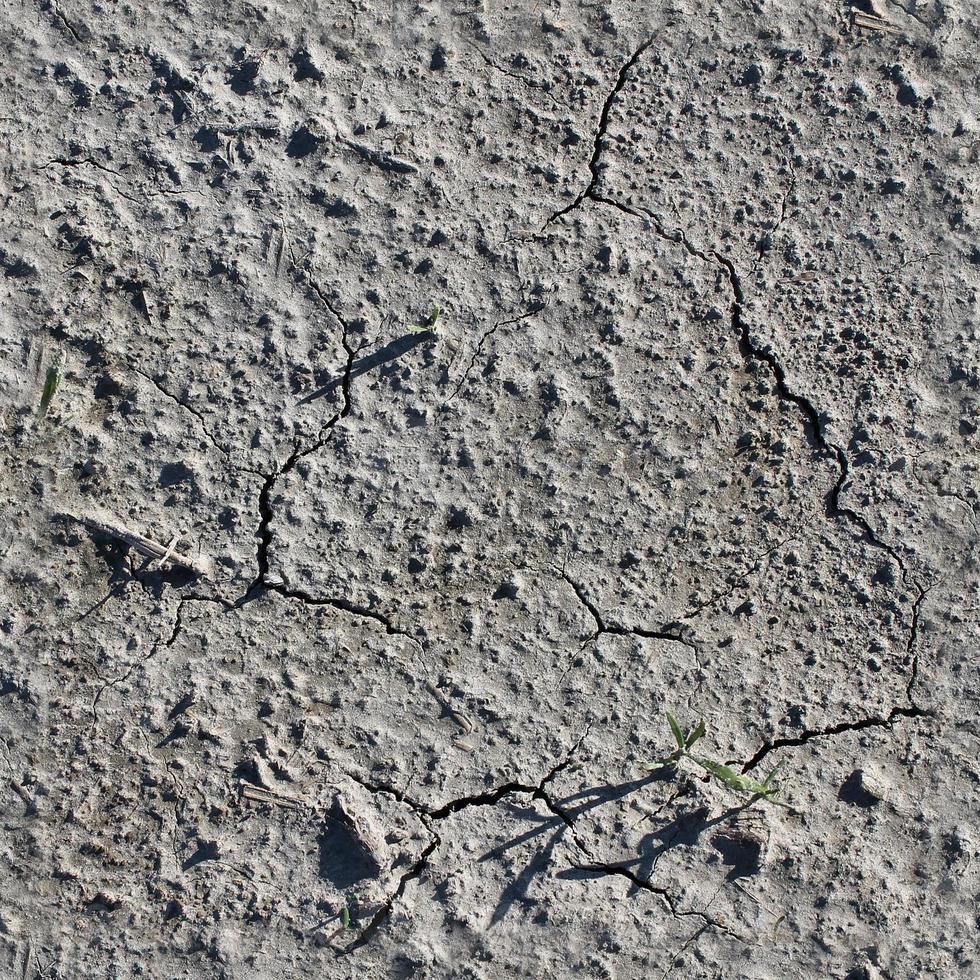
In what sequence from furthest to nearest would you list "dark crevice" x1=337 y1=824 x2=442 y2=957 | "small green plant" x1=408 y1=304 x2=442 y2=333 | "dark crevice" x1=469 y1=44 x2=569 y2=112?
"dark crevice" x1=469 y1=44 x2=569 y2=112, "small green plant" x1=408 y1=304 x2=442 y2=333, "dark crevice" x1=337 y1=824 x2=442 y2=957

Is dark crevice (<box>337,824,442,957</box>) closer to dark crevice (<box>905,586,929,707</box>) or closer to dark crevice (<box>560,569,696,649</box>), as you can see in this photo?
dark crevice (<box>560,569,696,649</box>)

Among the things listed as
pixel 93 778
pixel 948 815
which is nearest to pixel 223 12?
pixel 93 778

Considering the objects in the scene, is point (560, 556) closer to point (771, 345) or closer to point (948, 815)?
point (771, 345)

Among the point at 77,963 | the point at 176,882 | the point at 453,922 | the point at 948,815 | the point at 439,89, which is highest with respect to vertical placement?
the point at 439,89

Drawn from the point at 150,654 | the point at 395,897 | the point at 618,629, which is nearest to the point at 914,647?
the point at 618,629

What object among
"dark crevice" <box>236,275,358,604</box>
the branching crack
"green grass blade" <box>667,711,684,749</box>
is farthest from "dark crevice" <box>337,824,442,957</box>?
the branching crack

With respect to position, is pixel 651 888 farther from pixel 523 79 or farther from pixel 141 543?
pixel 523 79
